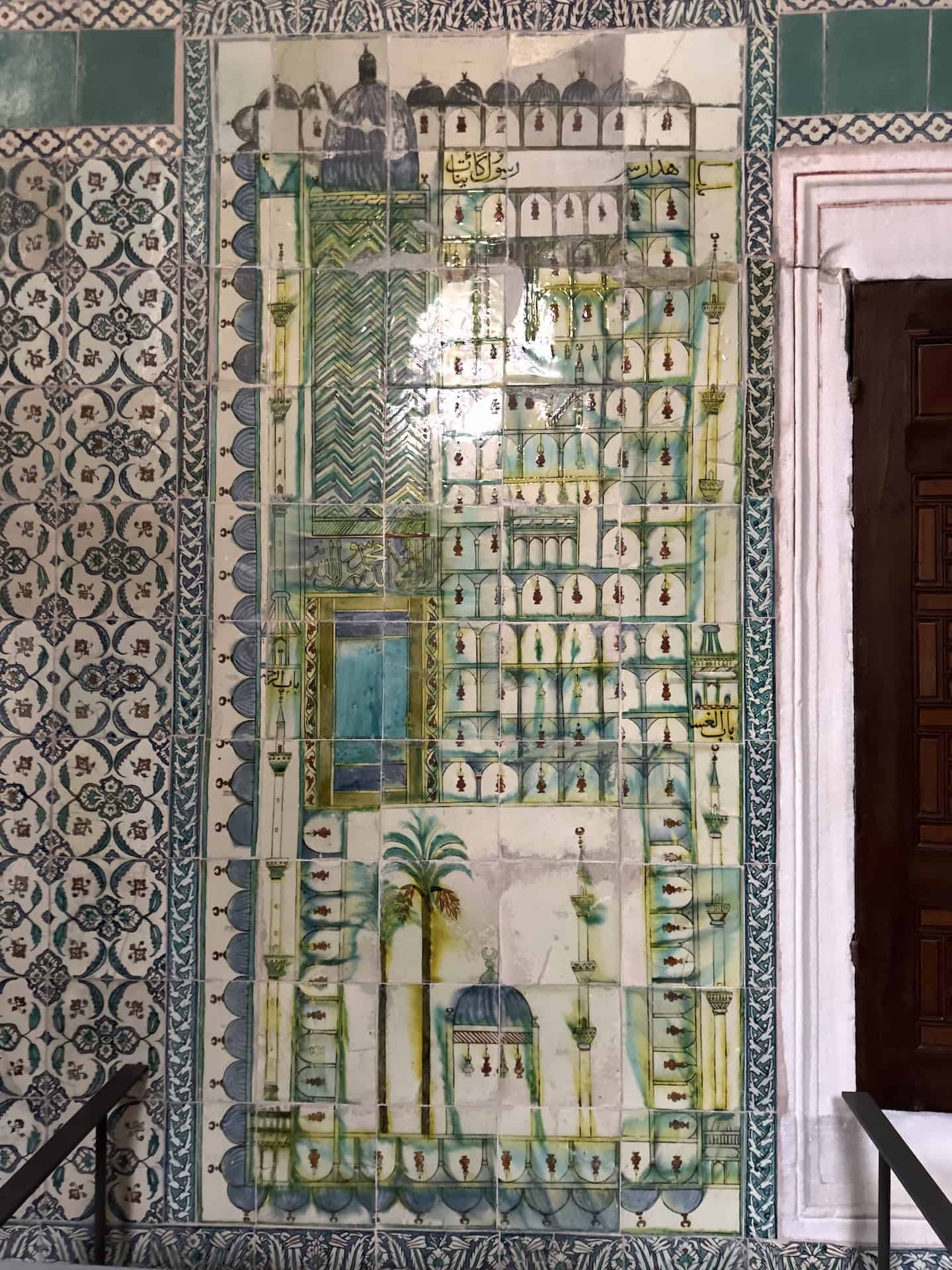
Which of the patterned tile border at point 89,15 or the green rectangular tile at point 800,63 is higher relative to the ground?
the patterned tile border at point 89,15

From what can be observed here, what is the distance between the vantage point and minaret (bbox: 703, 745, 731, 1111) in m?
1.71

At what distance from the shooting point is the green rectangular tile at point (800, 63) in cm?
175

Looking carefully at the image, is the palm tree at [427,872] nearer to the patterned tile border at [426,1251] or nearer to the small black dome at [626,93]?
the patterned tile border at [426,1251]

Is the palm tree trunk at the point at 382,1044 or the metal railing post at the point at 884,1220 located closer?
the metal railing post at the point at 884,1220

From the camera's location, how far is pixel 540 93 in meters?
1.77

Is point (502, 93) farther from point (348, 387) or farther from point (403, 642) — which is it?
point (403, 642)

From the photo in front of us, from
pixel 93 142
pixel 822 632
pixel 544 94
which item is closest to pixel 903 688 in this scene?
pixel 822 632

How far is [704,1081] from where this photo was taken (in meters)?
1.71

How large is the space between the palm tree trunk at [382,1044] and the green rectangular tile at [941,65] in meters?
1.80

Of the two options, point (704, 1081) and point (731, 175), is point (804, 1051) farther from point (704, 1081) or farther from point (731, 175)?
point (731, 175)

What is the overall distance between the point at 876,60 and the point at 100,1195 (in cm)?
244

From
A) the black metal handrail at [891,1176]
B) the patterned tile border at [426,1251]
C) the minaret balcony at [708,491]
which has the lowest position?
the patterned tile border at [426,1251]

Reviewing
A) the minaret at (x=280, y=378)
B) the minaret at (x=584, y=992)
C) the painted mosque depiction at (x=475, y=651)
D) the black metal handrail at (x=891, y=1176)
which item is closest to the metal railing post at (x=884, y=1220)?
the black metal handrail at (x=891, y=1176)

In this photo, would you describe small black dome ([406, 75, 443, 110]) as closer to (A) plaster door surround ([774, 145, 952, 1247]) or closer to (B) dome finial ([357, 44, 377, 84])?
(B) dome finial ([357, 44, 377, 84])
